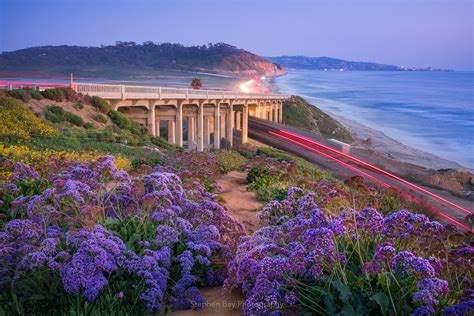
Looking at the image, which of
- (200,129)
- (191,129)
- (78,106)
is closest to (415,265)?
(78,106)

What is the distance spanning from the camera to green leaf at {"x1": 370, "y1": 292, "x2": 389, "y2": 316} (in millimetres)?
3932

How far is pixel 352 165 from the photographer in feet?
88.2

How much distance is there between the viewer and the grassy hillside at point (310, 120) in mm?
60031

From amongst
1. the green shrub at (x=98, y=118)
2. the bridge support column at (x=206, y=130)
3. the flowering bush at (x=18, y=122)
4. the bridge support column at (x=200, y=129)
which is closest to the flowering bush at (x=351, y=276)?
the flowering bush at (x=18, y=122)

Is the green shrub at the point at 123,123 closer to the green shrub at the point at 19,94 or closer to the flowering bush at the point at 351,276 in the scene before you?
the green shrub at the point at 19,94

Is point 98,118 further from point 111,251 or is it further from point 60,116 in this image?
point 111,251

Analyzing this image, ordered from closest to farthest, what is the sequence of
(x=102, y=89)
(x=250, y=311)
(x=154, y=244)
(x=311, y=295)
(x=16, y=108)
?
1. (x=250, y=311)
2. (x=311, y=295)
3. (x=154, y=244)
4. (x=16, y=108)
5. (x=102, y=89)

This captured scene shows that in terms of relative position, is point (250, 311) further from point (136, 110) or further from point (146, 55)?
point (146, 55)

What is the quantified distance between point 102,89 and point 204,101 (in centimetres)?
1261

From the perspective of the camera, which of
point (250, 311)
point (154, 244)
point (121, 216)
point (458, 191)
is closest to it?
point (250, 311)

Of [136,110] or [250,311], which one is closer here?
[250,311]

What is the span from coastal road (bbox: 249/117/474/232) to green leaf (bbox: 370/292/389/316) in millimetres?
6782

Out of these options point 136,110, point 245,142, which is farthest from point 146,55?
point 136,110

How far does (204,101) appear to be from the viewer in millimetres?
38812
